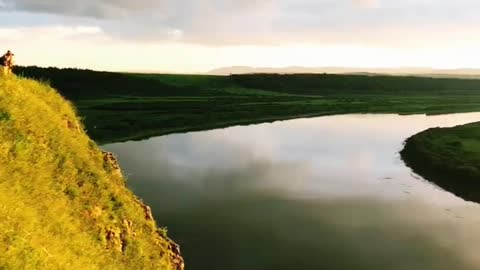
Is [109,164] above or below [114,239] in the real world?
above

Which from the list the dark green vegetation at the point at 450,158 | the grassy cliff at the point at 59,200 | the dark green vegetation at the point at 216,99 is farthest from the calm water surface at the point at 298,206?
the dark green vegetation at the point at 216,99

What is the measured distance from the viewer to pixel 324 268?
75.7 ft

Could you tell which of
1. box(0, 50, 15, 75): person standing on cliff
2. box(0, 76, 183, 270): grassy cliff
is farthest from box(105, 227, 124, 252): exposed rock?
box(0, 50, 15, 75): person standing on cliff

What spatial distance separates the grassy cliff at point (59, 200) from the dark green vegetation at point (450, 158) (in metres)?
28.5

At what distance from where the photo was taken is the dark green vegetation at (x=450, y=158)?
40.6m

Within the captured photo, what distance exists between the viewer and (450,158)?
4759 cm

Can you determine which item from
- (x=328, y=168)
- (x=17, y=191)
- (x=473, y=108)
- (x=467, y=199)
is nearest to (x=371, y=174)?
(x=328, y=168)

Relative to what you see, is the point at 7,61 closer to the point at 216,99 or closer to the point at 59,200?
the point at 59,200

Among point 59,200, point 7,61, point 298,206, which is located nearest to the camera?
point 59,200

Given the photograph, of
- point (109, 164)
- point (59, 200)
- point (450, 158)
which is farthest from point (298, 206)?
point (59, 200)

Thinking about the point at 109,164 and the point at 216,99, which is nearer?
the point at 109,164

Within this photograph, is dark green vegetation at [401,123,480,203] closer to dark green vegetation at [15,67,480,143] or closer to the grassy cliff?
the grassy cliff

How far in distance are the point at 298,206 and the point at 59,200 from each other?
22322 mm

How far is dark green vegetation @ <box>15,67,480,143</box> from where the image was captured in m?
74.9
